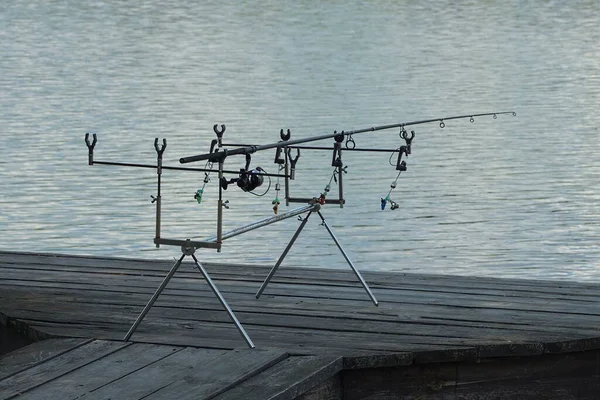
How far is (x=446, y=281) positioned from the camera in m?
6.80

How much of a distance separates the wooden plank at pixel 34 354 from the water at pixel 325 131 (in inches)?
162

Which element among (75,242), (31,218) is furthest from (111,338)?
(31,218)

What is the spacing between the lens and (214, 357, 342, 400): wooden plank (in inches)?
192

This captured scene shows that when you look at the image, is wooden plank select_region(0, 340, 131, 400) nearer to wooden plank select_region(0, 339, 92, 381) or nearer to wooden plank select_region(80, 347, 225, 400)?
wooden plank select_region(0, 339, 92, 381)

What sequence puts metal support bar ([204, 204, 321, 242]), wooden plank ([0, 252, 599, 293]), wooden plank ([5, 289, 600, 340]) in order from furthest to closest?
wooden plank ([0, 252, 599, 293]), wooden plank ([5, 289, 600, 340]), metal support bar ([204, 204, 321, 242])

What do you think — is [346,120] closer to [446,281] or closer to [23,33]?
[446,281]

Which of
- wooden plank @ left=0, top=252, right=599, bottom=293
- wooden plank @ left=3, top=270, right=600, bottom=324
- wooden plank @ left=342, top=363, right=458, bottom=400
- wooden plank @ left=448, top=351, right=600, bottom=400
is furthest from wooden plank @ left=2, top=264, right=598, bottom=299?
wooden plank @ left=342, top=363, right=458, bottom=400

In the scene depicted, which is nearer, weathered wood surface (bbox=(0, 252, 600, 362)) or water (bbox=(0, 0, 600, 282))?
weathered wood surface (bbox=(0, 252, 600, 362))

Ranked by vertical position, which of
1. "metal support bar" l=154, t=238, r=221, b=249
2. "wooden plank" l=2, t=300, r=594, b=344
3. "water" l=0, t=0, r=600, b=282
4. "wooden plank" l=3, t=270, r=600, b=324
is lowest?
"wooden plank" l=2, t=300, r=594, b=344

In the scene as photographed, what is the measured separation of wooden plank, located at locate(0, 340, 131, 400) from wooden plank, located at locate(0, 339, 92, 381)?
0.03 meters

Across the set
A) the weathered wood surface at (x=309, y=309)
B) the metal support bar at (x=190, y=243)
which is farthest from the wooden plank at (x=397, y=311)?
the metal support bar at (x=190, y=243)

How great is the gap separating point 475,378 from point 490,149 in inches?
376

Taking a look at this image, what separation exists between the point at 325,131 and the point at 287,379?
11.2 m

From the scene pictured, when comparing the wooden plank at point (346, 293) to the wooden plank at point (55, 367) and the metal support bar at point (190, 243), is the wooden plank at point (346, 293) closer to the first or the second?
the wooden plank at point (55, 367)
